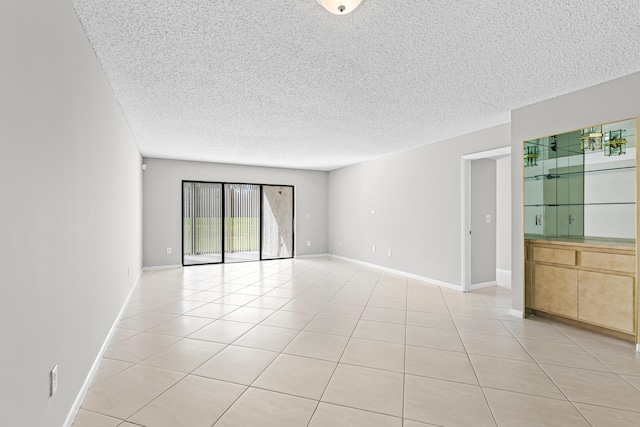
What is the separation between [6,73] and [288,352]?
8.19 feet

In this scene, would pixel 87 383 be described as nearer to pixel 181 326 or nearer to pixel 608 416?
pixel 181 326

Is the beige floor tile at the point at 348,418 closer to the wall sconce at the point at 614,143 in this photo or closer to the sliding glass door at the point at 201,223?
the wall sconce at the point at 614,143

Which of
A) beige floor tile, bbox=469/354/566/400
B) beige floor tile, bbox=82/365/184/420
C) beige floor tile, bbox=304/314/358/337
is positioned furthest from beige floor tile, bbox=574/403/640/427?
beige floor tile, bbox=82/365/184/420

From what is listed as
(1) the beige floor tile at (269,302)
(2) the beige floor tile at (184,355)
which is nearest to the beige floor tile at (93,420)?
(2) the beige floor tile at (184,355)

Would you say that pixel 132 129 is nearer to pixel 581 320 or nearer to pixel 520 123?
pixel 520 123

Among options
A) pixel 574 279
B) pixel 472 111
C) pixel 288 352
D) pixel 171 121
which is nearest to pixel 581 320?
pixel 574 279

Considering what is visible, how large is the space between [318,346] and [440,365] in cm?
104

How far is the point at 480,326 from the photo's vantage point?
332 cm

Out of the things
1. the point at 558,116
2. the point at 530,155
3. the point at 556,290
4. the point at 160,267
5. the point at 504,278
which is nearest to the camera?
the point at 558,116

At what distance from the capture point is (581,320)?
320cm

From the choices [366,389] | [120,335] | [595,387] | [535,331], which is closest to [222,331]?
[120,335]

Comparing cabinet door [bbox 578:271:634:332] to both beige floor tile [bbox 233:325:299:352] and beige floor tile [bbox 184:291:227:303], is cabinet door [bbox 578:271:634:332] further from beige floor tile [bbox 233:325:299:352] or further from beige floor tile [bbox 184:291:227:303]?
beige floor tile [bbox 184:291:227:303]

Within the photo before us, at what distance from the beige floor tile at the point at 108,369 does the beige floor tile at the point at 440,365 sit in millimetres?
2225

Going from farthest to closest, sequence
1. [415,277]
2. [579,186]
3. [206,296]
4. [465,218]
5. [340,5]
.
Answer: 1. [415,277]
2. [465,218]
3. [206,296]
4. [579,186]
5. [340,5]
